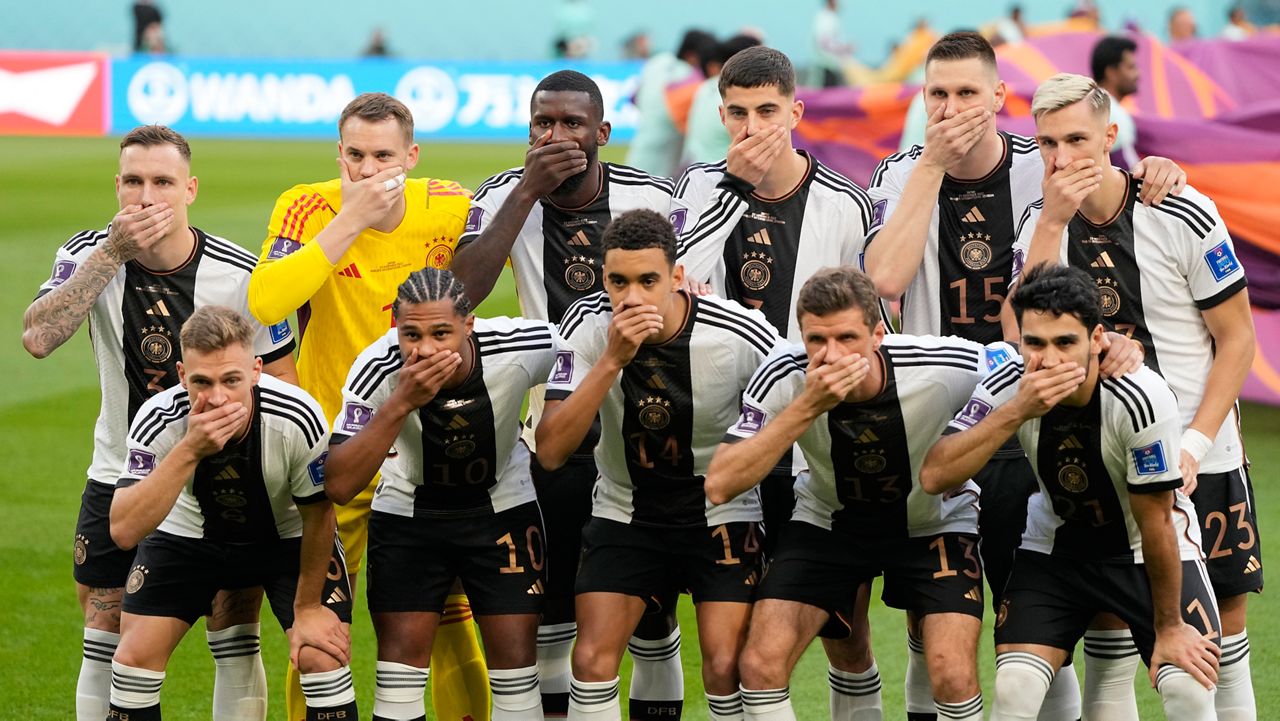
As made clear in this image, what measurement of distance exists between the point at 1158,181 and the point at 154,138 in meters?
3.24

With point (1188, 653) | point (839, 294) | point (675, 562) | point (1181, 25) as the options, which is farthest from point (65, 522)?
point (1181, 25)

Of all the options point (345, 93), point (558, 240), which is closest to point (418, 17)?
point (345, 93)

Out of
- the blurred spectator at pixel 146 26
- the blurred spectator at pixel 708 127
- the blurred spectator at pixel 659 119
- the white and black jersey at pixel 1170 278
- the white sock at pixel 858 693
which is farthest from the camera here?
the blurred spectator at pixel 146 26

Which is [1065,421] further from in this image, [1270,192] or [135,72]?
[135,72]

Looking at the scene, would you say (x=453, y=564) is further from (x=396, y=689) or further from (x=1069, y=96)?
(x=1069, y=96)

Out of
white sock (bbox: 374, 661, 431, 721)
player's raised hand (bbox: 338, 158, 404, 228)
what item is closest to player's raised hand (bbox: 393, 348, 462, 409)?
player's raised hand (bbox: 338, 158, 404, 228)

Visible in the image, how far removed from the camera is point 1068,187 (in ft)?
15.8

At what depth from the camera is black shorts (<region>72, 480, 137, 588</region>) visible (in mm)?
5168

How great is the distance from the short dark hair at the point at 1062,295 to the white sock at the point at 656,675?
1695 mm

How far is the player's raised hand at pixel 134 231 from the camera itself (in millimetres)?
5000

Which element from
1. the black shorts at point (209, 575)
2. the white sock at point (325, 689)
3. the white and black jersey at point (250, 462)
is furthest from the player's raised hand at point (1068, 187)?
the white sock at point (325, 689)

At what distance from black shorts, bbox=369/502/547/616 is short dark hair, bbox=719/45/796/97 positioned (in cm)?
162

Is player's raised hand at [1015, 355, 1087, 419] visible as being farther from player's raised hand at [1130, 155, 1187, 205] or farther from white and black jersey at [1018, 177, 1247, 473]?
player's raised hand at [1130, 155, 1187, 205]

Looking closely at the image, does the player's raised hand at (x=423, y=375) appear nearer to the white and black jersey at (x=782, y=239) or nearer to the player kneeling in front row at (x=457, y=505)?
the player kneeling in front row at (x=457, y=505)
